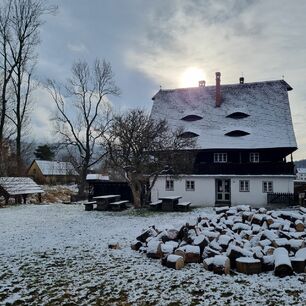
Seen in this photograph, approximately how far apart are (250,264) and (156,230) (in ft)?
13.0

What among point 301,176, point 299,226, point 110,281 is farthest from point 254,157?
point 301,176

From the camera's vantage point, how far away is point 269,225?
10.9 meters

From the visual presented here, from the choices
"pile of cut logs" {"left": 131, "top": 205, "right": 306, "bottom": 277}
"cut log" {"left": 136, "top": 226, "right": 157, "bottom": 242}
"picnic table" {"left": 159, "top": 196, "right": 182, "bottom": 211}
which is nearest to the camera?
"pile of cut logs" {"left": 131, "top": 205, "right": 306, "bottom": 277}

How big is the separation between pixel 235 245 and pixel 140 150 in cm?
1213

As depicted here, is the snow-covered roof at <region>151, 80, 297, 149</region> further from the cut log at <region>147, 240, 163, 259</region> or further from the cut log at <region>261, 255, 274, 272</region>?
the cut log at <region>261, 255, 274, 272</region>

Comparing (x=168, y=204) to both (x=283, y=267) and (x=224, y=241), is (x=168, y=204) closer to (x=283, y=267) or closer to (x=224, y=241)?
(x=224, y=241)

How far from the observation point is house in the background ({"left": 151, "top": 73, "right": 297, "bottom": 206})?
24438 mm

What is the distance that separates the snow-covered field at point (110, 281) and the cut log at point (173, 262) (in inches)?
6.4

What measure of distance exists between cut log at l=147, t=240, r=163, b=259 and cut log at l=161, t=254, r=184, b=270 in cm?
56

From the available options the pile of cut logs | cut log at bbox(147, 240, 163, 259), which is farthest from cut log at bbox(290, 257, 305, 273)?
cut log at bbox(147, 240, 163, 259)

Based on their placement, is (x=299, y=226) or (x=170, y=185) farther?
(x=170, y=185)

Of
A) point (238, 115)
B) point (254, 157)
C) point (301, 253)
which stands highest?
point (238, 115)

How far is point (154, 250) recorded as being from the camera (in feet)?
28.5

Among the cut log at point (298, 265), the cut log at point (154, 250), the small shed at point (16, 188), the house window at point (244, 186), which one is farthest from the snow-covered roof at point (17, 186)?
the cut log at point (298, 265)
